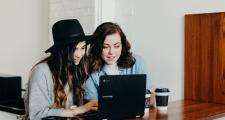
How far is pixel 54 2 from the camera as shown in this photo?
3.25m

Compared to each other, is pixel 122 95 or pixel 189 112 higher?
pixel 122 95

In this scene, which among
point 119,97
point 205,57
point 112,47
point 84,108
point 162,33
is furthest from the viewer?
point 162,33

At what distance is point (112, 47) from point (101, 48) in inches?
2.7

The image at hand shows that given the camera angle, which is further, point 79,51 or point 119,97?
point 79,51

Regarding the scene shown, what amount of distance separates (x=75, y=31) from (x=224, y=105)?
1.08 metres

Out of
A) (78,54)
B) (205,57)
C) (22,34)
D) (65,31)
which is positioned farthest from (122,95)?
(22,34)

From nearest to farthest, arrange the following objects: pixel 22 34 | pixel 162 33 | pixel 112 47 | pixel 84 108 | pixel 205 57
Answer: pixel 84 108 → pixel 112 47 → pixel 205 57 → pixel 162 33 → pixel 22 34

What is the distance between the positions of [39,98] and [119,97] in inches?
14.9

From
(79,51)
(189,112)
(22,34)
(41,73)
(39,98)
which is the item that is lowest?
(189,112)

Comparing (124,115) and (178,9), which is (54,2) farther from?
(124,115)

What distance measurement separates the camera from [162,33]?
2697mm

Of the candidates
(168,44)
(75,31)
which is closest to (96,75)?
(75,31)

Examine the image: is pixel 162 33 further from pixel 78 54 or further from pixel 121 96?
pixel 121 96

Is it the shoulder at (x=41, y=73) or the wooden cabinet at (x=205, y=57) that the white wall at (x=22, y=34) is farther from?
the shoulder at (x=41, y=73)
